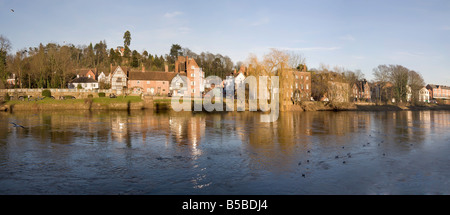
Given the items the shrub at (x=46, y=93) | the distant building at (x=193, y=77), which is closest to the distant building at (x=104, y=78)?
the distant building at (x=193, y=77)

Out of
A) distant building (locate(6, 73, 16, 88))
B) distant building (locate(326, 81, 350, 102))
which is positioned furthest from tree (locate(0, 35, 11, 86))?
distant building (locate(326, 81, 350, 102))

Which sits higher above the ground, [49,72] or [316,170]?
[49,72]

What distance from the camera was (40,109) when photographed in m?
58.2

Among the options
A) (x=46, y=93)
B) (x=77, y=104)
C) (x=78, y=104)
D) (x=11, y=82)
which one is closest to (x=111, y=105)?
(x=78, y=104)

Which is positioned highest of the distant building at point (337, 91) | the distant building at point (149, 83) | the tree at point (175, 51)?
the tree at point (175, 51)

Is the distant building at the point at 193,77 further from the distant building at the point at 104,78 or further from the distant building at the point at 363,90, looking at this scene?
the distant building at the point at 363,90

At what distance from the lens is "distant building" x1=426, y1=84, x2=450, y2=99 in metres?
162

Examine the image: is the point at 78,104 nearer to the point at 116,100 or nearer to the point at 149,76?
the point at 116,100

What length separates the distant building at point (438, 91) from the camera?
16212cm

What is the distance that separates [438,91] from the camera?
16575 cm

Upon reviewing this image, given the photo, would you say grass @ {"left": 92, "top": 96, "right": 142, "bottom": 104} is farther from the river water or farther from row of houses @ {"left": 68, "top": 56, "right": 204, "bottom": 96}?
the river water

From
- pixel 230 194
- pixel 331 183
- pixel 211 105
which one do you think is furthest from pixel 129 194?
pixel 211 105
